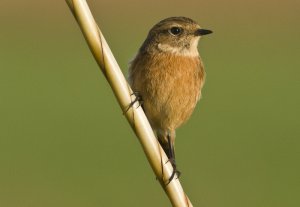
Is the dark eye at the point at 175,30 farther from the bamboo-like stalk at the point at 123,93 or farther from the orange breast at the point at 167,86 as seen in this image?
the bamboo-like stalk at the point at 123,93

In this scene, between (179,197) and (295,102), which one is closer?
(179,197)

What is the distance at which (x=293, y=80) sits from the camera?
46.8 feet

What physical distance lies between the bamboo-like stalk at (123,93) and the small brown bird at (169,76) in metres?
2.17

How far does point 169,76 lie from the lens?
400 cm

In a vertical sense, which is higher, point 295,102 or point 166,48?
point 166,48

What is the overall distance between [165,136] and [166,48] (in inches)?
20.6

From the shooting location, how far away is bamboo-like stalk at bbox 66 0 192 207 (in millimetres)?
1321

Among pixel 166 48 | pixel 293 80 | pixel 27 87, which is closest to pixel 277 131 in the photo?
pixel 293 80

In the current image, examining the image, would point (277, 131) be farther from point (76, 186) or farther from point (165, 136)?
point (165, 136)

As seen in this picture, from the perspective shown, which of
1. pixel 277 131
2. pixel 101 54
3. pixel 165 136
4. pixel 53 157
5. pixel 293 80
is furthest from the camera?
pixel 293 80

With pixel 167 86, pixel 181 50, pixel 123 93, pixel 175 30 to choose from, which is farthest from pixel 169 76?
pixel 123 93

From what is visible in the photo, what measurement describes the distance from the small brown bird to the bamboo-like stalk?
85.2 inches

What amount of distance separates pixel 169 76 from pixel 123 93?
2637mm

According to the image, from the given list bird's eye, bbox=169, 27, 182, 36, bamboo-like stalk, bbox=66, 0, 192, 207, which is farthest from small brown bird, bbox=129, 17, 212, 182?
bamboo-like stalk, bbox=66, 0, 192, 207
